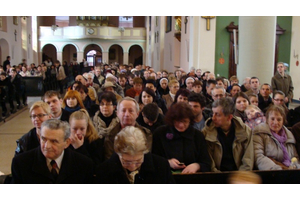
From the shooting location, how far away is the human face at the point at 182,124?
313cm

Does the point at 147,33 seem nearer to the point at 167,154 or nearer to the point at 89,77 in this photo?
the point at 89,77

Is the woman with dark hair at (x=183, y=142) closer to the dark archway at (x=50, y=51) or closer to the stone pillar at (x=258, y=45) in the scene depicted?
the stone pillar at (x=258, y=45)

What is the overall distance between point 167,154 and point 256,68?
4.34 m

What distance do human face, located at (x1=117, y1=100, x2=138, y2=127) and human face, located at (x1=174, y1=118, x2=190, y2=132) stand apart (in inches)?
20.7

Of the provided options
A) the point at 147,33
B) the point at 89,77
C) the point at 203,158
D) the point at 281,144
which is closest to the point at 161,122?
the point at 203,158

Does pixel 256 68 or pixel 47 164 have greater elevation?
pixel 256 68

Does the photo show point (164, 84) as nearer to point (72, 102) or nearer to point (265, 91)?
point (265, 91)

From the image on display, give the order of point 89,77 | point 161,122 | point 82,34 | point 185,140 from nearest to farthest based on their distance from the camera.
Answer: point 185,140, point 161,122, point 89,77, point 82,34

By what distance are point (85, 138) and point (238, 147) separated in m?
1.48

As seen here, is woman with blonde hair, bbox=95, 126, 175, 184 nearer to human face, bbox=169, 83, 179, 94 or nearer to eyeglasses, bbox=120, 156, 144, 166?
eyeglasses, bbox=120, 156, 144, 166

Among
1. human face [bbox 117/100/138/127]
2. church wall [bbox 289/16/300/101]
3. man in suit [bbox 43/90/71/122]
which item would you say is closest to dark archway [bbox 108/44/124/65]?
church wall [bbox 289/16/300/101]

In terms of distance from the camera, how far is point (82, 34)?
30688 mm

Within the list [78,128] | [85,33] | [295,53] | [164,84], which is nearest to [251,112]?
[78,128]

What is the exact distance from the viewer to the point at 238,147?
3367mm
